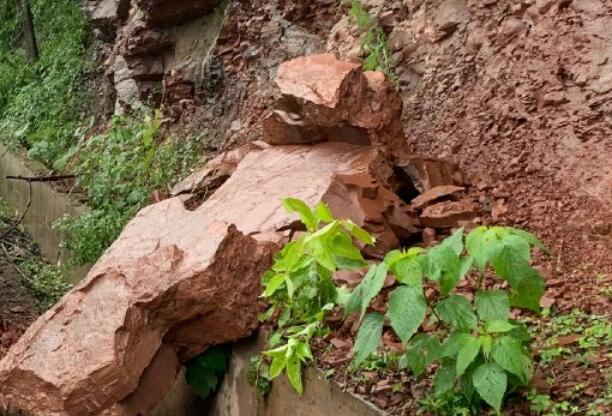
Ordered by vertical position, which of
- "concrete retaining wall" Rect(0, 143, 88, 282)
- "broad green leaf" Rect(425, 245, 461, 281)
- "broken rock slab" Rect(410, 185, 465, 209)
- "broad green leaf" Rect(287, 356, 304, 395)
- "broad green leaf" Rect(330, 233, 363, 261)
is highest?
"broad green leaf" Rect(425, 245, 461, 281)

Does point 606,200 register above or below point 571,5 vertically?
below

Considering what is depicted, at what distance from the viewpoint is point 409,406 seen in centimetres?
317

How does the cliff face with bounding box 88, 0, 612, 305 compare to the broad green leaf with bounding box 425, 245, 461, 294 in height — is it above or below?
below

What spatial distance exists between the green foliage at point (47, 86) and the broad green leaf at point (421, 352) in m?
8.42

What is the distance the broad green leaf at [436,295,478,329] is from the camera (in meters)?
2.92

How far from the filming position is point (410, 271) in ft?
9.66

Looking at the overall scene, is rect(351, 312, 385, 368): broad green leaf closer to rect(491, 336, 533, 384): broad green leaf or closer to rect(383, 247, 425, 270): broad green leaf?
rect(383, 247, 425, 270): broad green leaf

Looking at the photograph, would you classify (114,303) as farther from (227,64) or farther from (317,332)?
(227,64)

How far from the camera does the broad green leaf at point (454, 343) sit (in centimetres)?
287

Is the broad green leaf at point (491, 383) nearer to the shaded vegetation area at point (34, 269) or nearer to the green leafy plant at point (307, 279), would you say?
the green leafy plant at point (307, 279)

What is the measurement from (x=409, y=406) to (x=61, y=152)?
8648mm

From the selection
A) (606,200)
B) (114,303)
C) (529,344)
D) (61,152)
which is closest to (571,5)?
(606,200)

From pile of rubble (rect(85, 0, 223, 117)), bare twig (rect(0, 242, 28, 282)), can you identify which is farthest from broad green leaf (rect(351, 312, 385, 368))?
pile of rubble (rect(85, 0, 223, 117))

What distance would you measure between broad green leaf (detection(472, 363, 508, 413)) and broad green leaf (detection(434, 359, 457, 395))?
136mm
